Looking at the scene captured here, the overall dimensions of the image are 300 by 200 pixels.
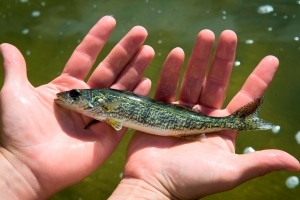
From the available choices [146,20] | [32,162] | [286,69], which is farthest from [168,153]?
[146,20]

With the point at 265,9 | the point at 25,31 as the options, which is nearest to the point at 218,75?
the point at 265,9

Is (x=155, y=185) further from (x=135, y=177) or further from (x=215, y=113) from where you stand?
(x=215, y=113)

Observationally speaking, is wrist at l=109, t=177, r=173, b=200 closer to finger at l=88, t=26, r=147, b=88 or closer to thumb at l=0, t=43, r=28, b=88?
finger at l=88, t=26, r=147, b=88

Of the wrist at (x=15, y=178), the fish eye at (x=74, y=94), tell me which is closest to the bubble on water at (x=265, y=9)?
the fish eye at (x=74, y=94)

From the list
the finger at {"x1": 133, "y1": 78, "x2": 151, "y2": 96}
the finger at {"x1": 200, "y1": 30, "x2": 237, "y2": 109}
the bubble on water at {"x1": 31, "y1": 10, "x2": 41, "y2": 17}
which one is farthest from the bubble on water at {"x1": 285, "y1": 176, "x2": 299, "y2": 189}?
the bubble on water at {"x1": 31, "y1": 10, "x2": 41, "y2": 17}

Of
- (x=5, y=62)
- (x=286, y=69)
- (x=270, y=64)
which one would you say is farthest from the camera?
(x=286, y=69)

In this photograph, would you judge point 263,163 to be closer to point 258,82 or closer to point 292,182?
point 258,82
